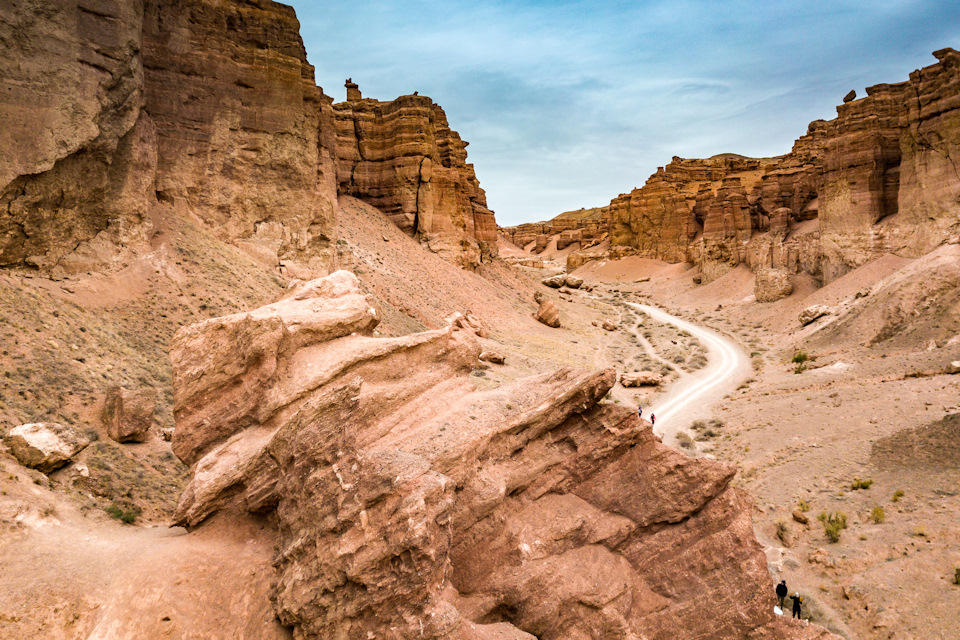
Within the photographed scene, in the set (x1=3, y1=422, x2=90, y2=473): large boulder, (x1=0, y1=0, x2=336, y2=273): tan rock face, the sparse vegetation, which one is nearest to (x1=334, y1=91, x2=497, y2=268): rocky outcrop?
(x1=0, y1=0, x2=336, y2=273): tan rock face

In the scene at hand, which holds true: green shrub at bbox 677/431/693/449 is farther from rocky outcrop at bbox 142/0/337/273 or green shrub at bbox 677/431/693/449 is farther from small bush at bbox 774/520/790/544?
rocky outcrop at bbox 142/0/337/273

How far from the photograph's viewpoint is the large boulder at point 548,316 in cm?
4753

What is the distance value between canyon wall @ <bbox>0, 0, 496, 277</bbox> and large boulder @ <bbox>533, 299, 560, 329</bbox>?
21682 millimetres

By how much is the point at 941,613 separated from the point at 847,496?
565cm

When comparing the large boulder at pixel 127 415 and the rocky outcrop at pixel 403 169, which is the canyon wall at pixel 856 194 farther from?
the large boulder at pixel 127 415

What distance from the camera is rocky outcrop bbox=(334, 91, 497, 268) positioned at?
47031mm

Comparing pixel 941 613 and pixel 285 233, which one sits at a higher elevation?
pixel 285 233

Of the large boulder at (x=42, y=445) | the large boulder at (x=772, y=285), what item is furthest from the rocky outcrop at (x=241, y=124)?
the large boulder at (x=772, y=285)

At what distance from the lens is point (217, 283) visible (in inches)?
934

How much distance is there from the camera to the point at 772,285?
52.9 meters

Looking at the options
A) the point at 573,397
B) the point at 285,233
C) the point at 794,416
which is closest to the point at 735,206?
the point at 794,416

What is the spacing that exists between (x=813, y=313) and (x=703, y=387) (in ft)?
53.2

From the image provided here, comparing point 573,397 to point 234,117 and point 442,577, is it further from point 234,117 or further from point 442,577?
point 234,117

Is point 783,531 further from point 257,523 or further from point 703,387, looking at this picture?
point 703,387
